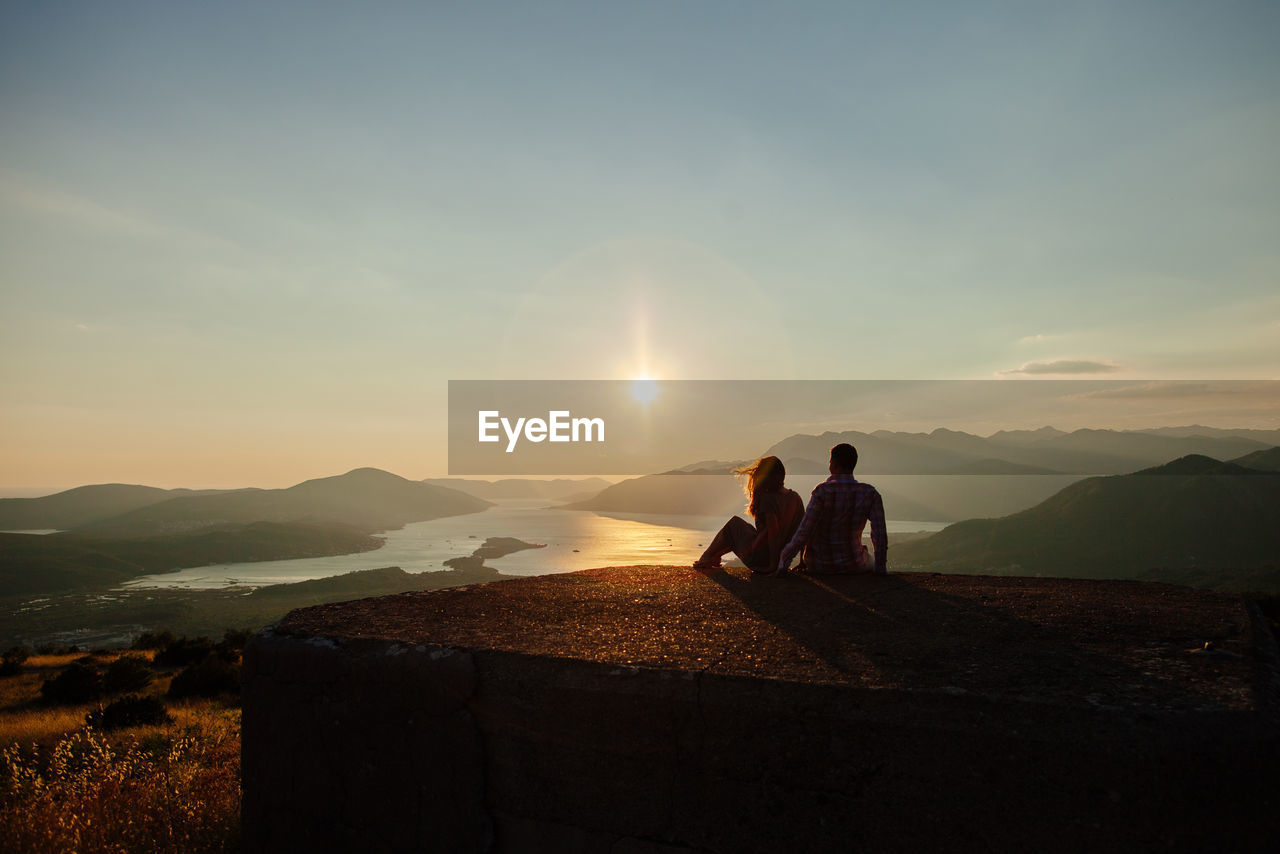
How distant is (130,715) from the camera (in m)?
13.9

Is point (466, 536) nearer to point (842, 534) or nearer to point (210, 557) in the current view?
point (210, 557)

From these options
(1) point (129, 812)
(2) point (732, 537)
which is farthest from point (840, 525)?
(1) point (129, 812)

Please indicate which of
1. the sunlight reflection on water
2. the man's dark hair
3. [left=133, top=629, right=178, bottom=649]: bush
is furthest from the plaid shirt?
the sunlight reflection on water

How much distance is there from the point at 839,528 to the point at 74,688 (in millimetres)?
22355

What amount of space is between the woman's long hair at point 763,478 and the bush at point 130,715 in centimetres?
1339

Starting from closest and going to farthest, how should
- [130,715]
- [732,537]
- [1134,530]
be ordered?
[732,537], [130,715], [1134,530]

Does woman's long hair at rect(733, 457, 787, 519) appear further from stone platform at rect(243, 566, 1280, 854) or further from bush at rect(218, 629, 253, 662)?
bush at rect(218, 629, 253, 662)

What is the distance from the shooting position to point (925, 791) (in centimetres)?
275

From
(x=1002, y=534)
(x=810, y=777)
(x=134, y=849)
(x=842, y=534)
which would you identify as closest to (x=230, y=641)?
(x=134, y=849)

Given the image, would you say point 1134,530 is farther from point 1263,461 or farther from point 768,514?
point 768,514

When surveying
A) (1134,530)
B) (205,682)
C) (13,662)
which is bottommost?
(1134,530)

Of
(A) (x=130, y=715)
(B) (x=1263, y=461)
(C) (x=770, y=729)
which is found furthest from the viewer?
(B) (x=1263, y=461)

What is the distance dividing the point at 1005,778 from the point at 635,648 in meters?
1.84

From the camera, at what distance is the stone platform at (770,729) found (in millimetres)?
2531
